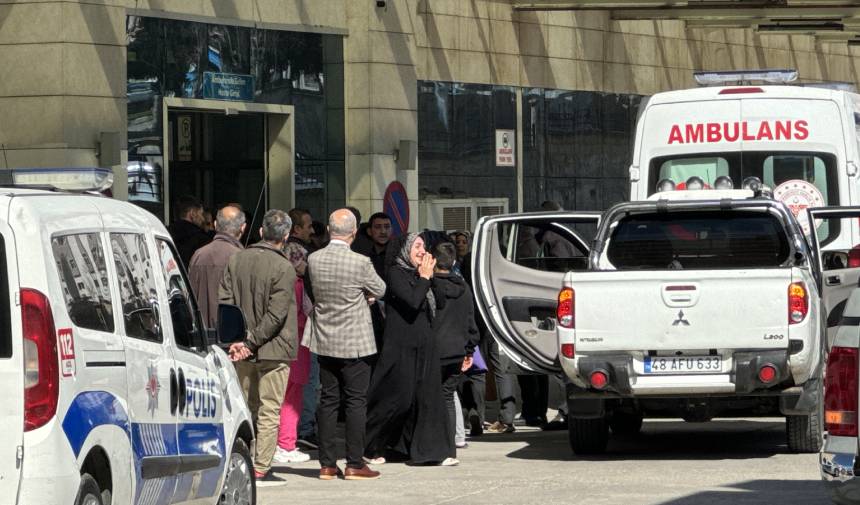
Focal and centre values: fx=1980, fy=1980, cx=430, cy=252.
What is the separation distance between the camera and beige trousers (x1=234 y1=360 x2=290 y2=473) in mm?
12711

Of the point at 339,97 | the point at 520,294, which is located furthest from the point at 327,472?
the point at 339,97

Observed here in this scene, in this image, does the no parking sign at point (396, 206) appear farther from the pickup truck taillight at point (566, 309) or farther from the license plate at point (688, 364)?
the license plate at point (688, 364)

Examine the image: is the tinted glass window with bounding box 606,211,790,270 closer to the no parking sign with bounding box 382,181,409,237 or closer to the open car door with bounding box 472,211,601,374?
the open car door with bounding box 472,211,601,374

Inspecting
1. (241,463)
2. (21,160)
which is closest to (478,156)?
(21,160)

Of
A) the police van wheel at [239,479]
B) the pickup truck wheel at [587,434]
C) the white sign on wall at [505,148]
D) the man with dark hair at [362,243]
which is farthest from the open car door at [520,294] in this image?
the white sign on wall at [505,148]

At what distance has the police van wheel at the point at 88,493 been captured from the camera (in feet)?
23.5

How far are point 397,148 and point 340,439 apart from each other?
1149 cm

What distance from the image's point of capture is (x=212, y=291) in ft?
44.1

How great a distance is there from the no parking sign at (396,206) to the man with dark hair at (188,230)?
6.27 m

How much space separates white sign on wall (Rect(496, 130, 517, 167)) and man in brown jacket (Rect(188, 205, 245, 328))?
1710cm

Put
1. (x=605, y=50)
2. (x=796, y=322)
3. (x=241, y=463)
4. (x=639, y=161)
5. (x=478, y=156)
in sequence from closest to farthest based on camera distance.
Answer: (x=241, y=463) → (x=796, y=322) → (x=639, y=161) → (x=478, y=156) → (x=605, y=50)

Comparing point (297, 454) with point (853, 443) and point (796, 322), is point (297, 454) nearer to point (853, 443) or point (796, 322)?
point (796, 322)

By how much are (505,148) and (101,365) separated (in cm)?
2345

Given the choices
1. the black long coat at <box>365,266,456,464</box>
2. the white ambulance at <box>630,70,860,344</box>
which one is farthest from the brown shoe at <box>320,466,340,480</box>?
the white ambulance at <box>630,70,860,344</box>
